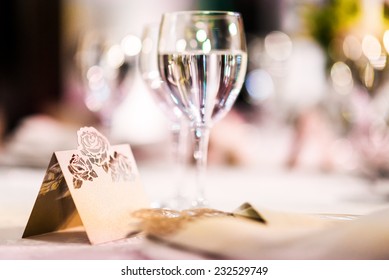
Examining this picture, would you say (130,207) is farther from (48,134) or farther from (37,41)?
(37,41)

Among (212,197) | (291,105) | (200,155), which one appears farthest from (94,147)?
(291,105)

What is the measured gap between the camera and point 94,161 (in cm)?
83

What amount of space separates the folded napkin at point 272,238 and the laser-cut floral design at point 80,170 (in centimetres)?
10

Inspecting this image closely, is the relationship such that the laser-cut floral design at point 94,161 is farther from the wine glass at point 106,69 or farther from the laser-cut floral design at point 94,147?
the wine glass at point 106,69

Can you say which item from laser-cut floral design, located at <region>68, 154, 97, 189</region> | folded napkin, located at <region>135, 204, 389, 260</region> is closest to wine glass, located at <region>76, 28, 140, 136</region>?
laser-cut floral design, located at <region>68, 154, 97, 189</region>

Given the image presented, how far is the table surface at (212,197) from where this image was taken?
2.42ft

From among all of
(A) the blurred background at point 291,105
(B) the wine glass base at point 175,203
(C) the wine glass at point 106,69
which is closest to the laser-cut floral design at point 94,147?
(B) the wine glass base at point 175,203

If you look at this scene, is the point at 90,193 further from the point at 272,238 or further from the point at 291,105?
the point at 291,105

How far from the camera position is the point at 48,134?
5.47ft

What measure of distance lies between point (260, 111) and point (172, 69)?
6.45 ft

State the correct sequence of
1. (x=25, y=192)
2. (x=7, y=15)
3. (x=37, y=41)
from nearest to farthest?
(x=25, y=192)
(x=7, y=15)
(x=37, y=41)

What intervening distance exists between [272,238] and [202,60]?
29 centimetres

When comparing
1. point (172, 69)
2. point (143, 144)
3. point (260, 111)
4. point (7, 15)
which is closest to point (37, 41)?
point (7, 15)
